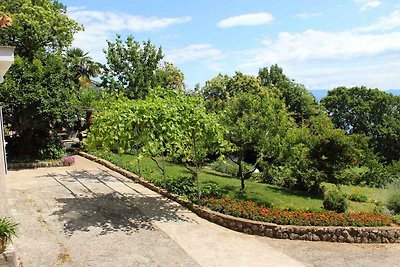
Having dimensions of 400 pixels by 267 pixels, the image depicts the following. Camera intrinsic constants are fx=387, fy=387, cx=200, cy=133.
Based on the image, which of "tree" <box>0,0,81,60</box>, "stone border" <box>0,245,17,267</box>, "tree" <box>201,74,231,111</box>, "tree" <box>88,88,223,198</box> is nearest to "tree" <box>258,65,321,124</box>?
"tree" <box>201,74,231,111</box>

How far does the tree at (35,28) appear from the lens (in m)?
24.0

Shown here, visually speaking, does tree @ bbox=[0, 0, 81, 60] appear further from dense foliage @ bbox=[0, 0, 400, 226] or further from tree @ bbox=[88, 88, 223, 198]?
tree @ bbox=[88, 88, 223, 198]

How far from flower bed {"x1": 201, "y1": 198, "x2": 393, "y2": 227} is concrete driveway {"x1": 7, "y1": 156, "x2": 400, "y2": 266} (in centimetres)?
78

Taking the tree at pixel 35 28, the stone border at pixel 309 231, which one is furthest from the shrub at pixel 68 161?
the stone border at pixel 309 231

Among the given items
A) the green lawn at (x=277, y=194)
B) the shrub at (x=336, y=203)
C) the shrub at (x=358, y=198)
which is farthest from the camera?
the shrub at (x=358, y=198)

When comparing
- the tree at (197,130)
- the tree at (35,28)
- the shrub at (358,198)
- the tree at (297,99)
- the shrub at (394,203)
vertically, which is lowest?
the shrub at (358,198)

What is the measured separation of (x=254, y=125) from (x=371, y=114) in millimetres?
43648

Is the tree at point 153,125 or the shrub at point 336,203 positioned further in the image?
the shrub at point 336,203

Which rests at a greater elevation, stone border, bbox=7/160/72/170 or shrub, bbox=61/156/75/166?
shrub, bbox=61/156/75/166

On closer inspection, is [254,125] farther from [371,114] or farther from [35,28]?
[371,114]

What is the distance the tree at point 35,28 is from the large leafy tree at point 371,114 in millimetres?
38382

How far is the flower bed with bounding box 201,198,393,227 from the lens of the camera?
1338 cm

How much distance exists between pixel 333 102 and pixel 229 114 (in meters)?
45.2

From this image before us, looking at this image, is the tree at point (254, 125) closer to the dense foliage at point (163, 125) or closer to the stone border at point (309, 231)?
the dense foliage at point (163, 125)
